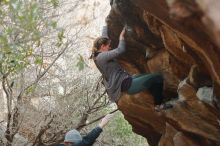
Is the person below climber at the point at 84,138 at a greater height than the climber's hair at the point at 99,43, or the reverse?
the climber's hair at the point at 99,43

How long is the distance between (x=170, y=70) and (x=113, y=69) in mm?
1090

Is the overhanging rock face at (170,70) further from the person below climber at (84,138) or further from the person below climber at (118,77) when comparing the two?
the person below climber at (84,138)

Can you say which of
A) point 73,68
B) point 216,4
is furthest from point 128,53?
point 73,68

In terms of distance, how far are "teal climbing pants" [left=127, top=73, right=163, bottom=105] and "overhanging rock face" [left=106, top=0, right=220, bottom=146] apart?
20cm

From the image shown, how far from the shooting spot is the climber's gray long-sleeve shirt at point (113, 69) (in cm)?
837

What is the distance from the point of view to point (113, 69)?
336 inches

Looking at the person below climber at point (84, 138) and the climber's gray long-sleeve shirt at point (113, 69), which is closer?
the person below climber at point (84, 138)

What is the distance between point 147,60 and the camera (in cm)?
943

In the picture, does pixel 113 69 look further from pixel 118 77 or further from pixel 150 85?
pixel 150 85

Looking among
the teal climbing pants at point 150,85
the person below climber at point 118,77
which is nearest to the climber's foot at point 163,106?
the person below climber at point 118,77

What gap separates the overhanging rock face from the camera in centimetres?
584

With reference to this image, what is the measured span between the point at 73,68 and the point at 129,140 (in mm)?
4081

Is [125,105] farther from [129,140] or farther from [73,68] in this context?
[129,140]

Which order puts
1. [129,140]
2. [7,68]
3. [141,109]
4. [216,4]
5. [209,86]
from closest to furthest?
1. [216,4]
2. [209,86]
3. [141,109]
4. [7,68]
5. [129,140]
